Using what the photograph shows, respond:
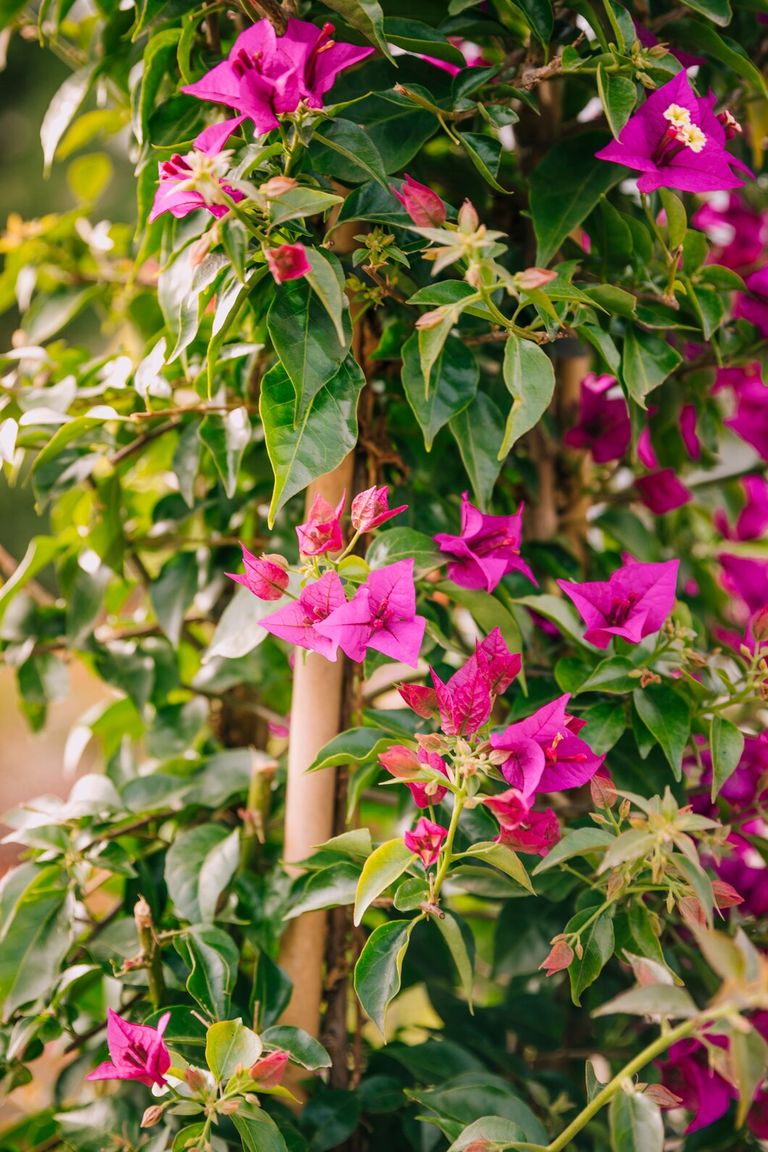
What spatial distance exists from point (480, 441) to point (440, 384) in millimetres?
46

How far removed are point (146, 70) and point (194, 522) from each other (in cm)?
32

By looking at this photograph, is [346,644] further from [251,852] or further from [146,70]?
[146,70]

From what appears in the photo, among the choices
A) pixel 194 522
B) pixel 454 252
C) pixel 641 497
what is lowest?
pixel 641 497

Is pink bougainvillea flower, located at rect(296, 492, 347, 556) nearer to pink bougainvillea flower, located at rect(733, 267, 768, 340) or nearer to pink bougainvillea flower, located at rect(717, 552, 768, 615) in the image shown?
pink bougainvillea flower, located at rect(733, 267, 768, 340)

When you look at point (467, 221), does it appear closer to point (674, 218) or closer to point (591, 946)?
point (674, 218)

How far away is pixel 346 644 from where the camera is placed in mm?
461

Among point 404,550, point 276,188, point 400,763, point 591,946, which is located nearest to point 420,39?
point 276,188

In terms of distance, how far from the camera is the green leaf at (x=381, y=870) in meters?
0.46

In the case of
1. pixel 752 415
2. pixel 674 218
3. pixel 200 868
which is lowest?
pixel 752 415

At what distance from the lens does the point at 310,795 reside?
63 centimetres

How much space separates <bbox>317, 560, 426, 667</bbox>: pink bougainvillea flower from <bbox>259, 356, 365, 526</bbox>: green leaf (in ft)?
0.20

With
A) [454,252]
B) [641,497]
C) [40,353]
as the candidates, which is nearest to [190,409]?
[40,353]

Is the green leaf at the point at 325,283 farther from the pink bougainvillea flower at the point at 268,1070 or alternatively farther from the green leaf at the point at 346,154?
the pink bougainvillea flower at the point at 268,1070

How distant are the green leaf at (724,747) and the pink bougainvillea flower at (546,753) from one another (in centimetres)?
7
